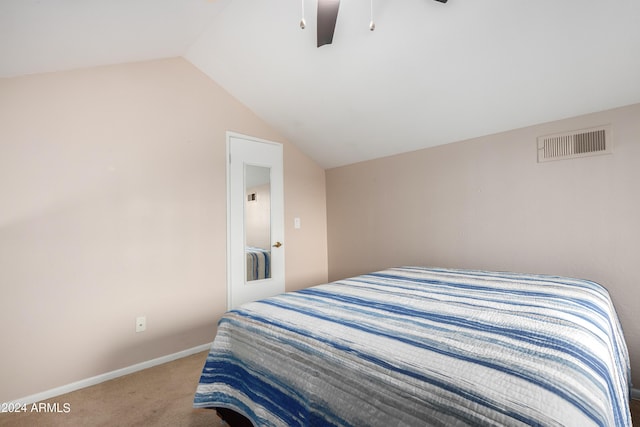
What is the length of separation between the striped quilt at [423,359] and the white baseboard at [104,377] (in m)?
1.26

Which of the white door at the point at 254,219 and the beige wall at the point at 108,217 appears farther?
the white door at the point at 254,219

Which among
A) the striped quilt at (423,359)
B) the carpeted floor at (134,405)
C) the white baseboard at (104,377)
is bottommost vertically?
the carpeted floor at (134,405)

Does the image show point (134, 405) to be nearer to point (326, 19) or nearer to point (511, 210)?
point (326, 19)

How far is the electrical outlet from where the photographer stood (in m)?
2.36

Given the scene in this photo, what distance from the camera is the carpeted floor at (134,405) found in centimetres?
172

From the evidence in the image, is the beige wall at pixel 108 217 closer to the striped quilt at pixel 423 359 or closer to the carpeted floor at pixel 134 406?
the carpeted floor at pixel 134 406

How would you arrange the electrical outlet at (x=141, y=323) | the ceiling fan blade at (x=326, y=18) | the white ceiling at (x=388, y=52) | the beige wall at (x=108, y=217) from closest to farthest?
the ceiling fan blade at (x=326, y=18) < the white ceiling at (x=388, y=52) < the beige wall at (x=108, y=217) < the electrical outlet at (x=141, y=323)

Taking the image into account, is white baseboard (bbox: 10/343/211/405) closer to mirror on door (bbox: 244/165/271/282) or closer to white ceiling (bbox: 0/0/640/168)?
mirror on door (bbox: 244/165/271/282)

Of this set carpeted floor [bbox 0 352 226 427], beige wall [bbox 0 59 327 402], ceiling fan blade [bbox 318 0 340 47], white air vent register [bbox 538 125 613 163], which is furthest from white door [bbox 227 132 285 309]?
white air vent register [bbox 538 125 613 163]

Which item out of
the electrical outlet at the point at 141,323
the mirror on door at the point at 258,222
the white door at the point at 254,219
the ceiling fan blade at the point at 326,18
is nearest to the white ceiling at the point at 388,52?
the ceiling fan blade at the point at 326,18

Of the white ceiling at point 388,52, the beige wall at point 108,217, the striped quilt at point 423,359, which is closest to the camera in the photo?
the striped quilt at point 423,359

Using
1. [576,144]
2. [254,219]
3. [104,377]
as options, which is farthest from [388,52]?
[104,377]

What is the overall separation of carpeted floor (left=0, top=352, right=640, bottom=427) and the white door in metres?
0.88

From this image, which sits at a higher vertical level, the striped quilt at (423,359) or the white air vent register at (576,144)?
the white air vent register at (576,144)
